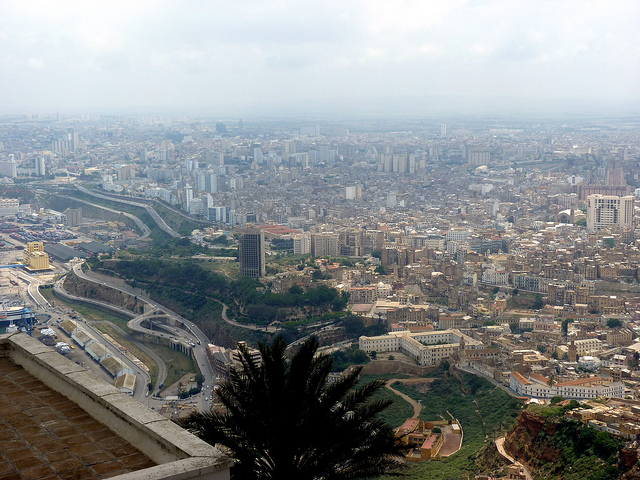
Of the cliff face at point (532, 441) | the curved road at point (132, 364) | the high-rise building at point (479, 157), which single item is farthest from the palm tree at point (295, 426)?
the high-rise building at point (479, 157)

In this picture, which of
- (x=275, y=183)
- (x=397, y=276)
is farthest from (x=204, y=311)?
(x=275, y=183)

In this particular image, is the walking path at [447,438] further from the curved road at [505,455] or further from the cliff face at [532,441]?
the cliff face at [532,441]

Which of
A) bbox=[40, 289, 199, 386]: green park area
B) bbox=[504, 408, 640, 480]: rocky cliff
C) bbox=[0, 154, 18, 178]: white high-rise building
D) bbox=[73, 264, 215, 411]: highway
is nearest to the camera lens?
bbox=[504, 408, 640, 480]: rocky cliff

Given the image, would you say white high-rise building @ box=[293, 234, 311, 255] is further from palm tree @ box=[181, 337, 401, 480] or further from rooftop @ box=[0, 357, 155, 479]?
rooftop @ box=[0, 357, 155, 479]

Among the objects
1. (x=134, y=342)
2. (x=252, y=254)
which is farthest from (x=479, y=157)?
(x=134, y=342)

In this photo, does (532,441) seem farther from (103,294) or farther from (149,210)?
(149,210)

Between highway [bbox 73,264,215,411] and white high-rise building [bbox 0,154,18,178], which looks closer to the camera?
highway [bbox 73,264,215,411]

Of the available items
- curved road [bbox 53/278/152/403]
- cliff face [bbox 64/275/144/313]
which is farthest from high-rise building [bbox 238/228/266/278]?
curved road [bbox 53/278/152/403]
